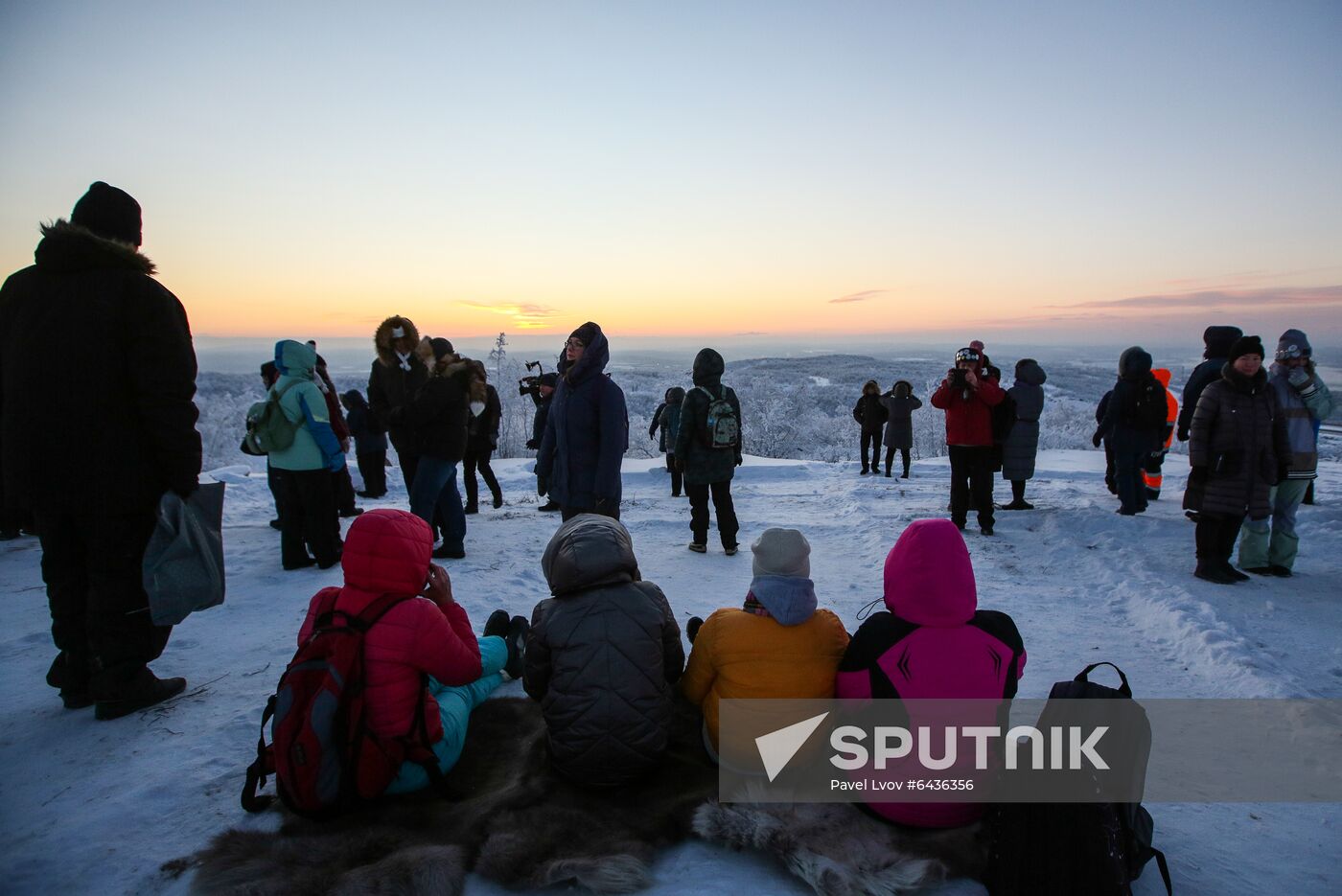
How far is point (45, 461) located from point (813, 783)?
12.3 ft

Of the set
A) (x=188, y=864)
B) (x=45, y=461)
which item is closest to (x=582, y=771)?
(x=188, y=864)

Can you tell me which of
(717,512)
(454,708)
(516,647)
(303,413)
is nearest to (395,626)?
(454,708)

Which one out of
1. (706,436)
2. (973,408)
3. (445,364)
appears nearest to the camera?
(445,364)

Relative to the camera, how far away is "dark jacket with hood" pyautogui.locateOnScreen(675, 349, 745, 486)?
6.38 m

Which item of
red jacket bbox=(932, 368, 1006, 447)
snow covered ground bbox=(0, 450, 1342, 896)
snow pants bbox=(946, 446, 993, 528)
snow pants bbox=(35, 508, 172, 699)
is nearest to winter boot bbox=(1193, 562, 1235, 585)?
snow covered ground bbox=(0, 450, 1342, 896)

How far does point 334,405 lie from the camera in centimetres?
707

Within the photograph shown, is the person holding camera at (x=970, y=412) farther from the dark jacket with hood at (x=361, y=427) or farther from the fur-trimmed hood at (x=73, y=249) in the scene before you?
the dark jacket with hood at (x=361, y=427)

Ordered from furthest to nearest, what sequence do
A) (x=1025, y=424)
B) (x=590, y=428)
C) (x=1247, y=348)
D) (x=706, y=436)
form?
1. (x=1025, y=424)
2. (x=706, y=436)
3. (x=1247, y=348)
4. (x=590, y=428)

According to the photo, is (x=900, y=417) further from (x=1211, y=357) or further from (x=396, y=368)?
(x=396, y=368)

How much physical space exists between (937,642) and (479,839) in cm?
182

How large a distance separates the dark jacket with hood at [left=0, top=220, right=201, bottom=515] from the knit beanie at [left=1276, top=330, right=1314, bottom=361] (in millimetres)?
8372

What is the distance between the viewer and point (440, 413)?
5910mm

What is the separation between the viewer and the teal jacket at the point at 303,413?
540cm

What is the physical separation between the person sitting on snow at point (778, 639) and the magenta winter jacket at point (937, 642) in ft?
0.76
